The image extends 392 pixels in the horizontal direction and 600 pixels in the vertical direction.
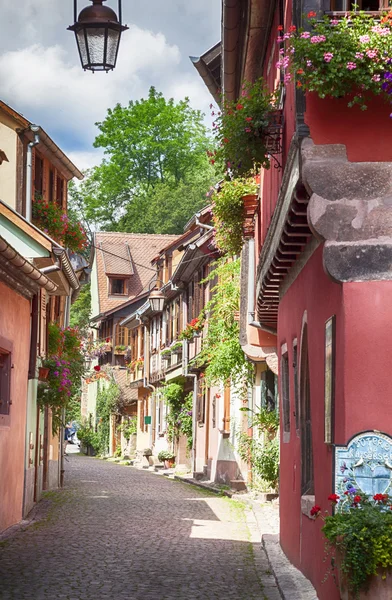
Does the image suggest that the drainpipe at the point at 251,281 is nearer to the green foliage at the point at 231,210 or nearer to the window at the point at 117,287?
the green foliage at the point at 231,210

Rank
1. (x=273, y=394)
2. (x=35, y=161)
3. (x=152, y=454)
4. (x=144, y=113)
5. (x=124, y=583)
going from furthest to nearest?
(x=144, y=113) < (x=152, y=454) < (x=35, y=161) < (x=273, y=394) < (x=124, y=583)

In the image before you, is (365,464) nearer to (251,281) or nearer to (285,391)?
(285,391)

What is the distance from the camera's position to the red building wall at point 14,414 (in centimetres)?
1517

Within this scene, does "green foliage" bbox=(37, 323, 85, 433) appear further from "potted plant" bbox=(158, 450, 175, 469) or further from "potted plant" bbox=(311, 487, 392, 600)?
"potted plant" bbox=(311, 487, 392, 600)

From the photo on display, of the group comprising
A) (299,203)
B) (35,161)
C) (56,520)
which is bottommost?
(56,520)

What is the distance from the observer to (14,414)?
650 inches

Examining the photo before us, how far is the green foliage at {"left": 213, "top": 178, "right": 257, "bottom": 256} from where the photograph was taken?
16.1 metres

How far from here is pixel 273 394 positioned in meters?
20.8

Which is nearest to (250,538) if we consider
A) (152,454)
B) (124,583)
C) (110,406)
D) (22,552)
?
(22,552)

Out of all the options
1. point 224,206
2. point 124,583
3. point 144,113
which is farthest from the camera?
point 144,113

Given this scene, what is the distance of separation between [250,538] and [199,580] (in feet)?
12.6

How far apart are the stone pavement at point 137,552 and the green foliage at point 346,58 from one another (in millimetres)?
4530

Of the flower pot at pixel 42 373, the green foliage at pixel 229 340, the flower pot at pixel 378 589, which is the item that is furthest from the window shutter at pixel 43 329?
the flower pot at pixel 378 589

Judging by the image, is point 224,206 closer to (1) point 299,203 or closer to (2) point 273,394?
(2) point 273,394
